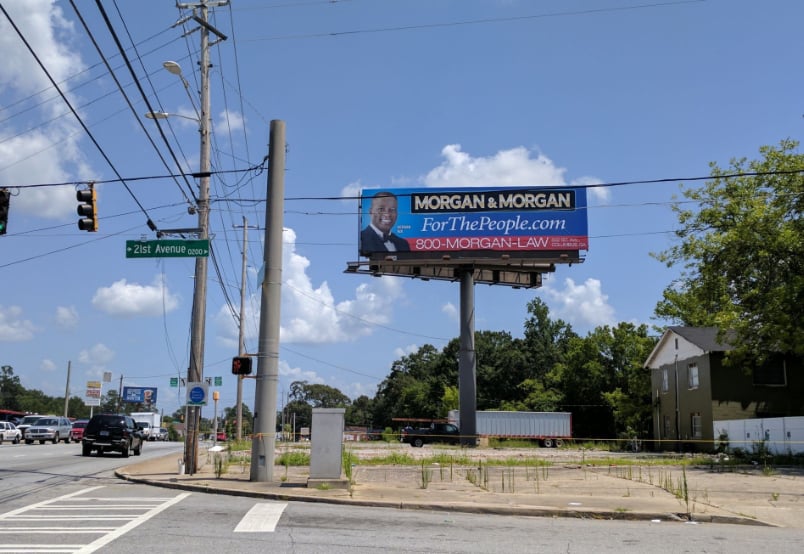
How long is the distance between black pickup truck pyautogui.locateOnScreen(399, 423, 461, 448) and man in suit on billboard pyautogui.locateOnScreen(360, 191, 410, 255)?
40.7 ft

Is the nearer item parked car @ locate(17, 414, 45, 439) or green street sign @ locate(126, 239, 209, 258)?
green street sign @ locate(126, 239, 209, 258)

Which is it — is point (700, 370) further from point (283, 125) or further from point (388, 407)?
point (388, 407)

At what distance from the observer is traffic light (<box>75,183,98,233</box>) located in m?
17.0

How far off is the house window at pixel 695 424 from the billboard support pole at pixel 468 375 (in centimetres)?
1240

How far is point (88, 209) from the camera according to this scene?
56.2 feet

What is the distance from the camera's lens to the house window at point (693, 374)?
42031 mm

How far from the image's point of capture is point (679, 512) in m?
13.2

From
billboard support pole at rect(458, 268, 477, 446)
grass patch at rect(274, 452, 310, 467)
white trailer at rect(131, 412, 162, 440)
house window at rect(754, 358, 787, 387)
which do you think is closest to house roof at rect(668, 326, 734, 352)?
house window at rect(754, 358, 787, 387)

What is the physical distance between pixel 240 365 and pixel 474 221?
29259 mm

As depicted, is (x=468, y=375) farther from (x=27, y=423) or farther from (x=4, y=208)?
(x=27, y=423)

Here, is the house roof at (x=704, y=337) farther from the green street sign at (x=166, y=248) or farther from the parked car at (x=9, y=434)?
the parked car at (x=9, y=434)

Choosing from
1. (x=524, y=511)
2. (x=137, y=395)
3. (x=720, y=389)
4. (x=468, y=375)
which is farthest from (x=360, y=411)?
(x=524, y=511)

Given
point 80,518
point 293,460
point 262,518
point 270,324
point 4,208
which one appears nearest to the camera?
point 80,518

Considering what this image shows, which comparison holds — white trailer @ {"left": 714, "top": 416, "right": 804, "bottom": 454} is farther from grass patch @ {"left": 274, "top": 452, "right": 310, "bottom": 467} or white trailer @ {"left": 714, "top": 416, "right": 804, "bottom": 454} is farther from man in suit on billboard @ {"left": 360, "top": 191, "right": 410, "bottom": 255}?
man in suit on billboard @ {"left": 360, "top": 191, "right": 410, "bottom": 255}
